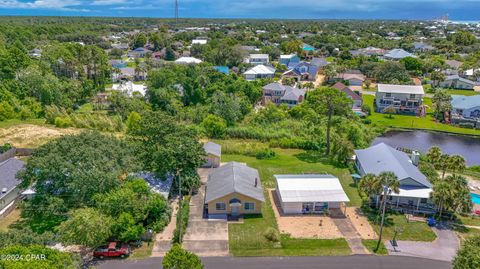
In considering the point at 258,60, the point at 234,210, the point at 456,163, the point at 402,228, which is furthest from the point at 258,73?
the point at 402,228

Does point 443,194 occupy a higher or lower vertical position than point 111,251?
higher

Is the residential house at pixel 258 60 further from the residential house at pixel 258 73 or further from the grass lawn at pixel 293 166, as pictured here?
the grass lawn at pixel 293 166

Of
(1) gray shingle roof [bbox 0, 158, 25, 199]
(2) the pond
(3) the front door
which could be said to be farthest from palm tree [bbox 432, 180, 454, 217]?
(1) gray shingle roof [bbox 0, 158, 25, 199]

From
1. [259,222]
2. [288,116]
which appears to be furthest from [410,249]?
[288,116]

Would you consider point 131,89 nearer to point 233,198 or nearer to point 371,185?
point 233,198

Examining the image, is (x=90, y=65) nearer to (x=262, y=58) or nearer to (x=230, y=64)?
(x=230, y=64)

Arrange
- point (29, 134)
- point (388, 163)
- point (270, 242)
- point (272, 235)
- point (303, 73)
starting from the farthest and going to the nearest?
point (303, 73)
point (29, 134)
point (388, 163)
point (272, 235)
point (270, 242)
